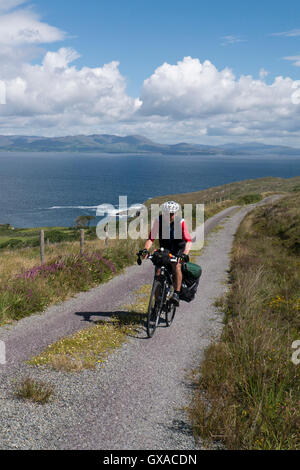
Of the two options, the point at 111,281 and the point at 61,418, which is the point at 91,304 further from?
the point at 61,418

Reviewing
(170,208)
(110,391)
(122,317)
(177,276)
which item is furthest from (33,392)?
(170,208)

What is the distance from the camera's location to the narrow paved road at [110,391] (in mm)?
4406

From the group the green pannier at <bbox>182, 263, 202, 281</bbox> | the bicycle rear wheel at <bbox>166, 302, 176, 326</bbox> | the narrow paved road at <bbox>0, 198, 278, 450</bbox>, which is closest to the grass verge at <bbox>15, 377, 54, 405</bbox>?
the narrow paved road at <bbox>0, 198, 278, 450</bbox>

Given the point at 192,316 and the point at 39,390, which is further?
the point at 192,316

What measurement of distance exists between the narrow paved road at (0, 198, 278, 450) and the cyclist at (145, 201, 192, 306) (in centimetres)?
141

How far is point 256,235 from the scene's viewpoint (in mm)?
27297

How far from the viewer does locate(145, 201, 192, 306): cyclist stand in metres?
7.72

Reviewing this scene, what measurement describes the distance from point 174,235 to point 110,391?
3537 millimetres

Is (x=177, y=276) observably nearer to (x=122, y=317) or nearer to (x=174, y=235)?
(x=174, y=235)

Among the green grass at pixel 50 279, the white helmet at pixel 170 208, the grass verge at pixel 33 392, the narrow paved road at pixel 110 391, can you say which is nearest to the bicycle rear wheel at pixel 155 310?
the narrow paved road at pixel 110 391

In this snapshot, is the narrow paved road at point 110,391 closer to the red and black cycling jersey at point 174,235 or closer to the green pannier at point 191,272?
the green pannier at point 191,272
